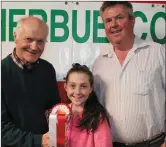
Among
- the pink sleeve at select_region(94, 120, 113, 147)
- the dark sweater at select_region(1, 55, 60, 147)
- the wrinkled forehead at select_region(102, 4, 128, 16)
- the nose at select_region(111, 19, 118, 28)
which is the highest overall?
the wrinkled forehead at select_region(102, 4, 128, 16)

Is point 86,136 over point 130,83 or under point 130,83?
under

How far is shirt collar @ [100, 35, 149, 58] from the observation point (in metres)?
1.31

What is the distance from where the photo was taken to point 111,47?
132 cm

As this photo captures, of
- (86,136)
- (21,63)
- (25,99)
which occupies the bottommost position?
(86,136)

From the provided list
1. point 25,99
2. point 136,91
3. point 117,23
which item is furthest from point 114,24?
point 25,99

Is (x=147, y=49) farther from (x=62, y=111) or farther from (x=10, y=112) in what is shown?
(x=10, y=112)

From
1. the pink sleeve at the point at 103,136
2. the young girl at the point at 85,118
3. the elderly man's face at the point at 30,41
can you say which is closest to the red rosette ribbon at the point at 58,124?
the young girl at the point at 85,118

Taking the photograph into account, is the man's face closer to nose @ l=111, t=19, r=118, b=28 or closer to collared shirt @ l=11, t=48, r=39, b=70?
nose @ l=111, t=19, r=118, b=28

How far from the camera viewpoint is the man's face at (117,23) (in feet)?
4.21

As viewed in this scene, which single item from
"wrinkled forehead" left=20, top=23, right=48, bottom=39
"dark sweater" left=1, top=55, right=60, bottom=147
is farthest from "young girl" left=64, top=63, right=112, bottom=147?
"wrinkled forehead" left=20, top=23, right=48, bottom=39

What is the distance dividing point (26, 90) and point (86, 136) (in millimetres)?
342

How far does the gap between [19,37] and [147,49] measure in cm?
58

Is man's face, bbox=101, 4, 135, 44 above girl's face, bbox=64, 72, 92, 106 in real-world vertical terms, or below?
above

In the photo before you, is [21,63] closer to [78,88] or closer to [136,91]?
[78,88]
